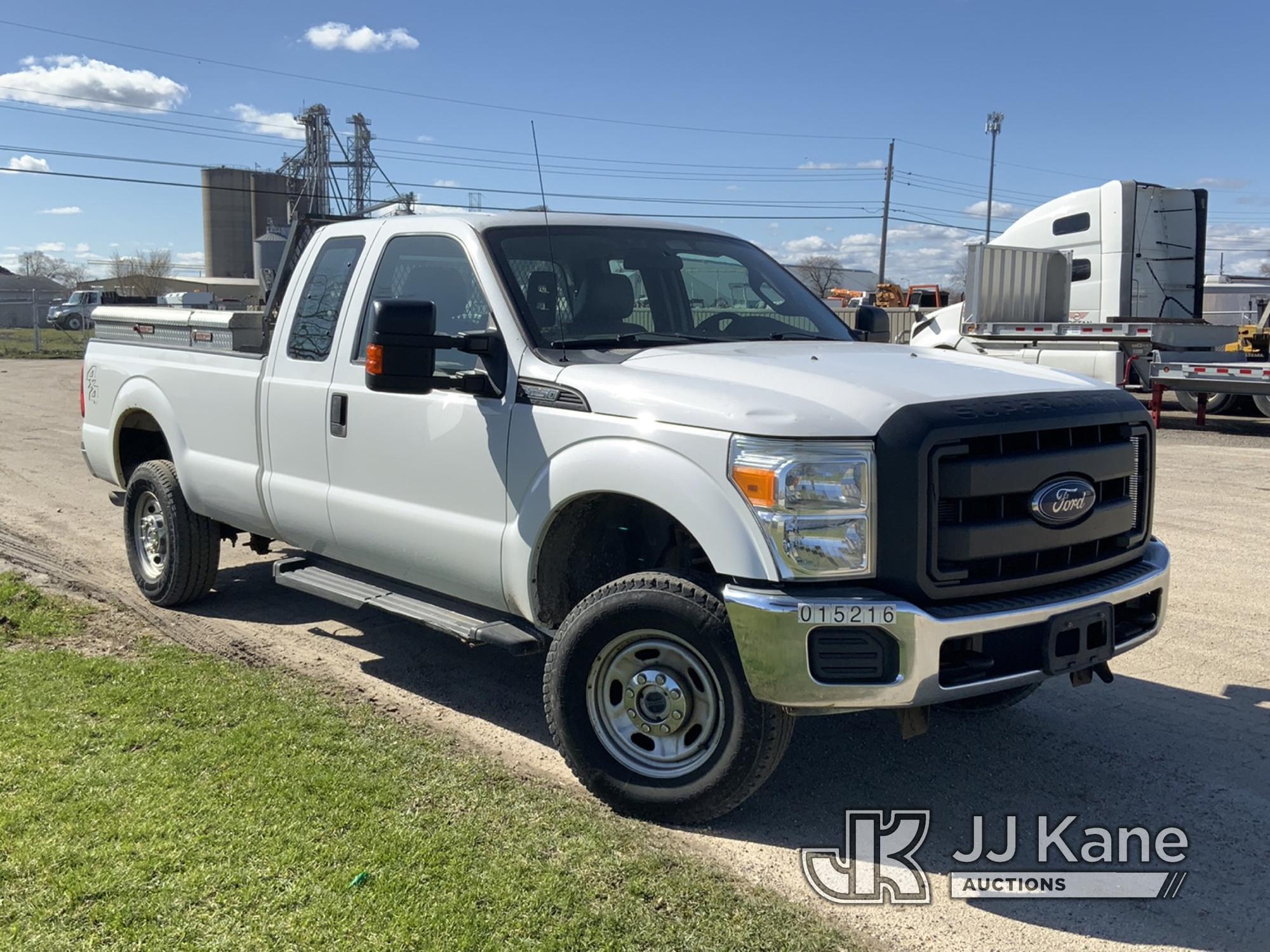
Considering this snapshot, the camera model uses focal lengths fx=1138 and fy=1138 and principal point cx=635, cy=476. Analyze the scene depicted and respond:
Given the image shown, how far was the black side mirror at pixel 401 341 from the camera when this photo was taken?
4180 mm

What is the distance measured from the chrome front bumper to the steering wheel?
5.59 feet

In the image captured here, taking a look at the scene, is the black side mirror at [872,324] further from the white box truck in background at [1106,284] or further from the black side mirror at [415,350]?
the white box truck in background at [1106,284]

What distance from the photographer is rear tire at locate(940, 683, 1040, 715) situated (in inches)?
189

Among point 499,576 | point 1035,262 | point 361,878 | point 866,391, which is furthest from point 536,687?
point 1035,262

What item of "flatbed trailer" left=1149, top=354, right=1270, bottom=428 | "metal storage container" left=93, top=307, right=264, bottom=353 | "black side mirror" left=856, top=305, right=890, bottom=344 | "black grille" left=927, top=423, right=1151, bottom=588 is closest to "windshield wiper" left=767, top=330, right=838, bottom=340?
"black side mirror" left=856, top=305, right=890, bottom=344

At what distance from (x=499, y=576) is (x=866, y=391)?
1646mm

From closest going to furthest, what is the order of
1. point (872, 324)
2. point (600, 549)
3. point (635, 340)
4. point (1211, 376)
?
point (600, 549)
point (635, 340)
point (872, 324)
point (1211, 376)

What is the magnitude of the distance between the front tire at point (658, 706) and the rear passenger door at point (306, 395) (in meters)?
1.83

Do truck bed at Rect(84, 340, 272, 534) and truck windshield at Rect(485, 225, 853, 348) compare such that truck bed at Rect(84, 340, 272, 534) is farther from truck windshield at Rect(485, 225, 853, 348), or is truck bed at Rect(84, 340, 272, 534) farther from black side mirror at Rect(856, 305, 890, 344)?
black side mirror at Rect(856, 305, 890, 344)

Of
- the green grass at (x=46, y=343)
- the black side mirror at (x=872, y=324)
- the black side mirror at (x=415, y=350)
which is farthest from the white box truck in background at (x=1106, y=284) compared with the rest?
the green grass at (x=46, y=343)

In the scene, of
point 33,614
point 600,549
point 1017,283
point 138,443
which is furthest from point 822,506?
point 1017,283

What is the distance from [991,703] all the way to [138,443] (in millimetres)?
5340

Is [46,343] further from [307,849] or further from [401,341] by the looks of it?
[307,849]

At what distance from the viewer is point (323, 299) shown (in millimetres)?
5516
